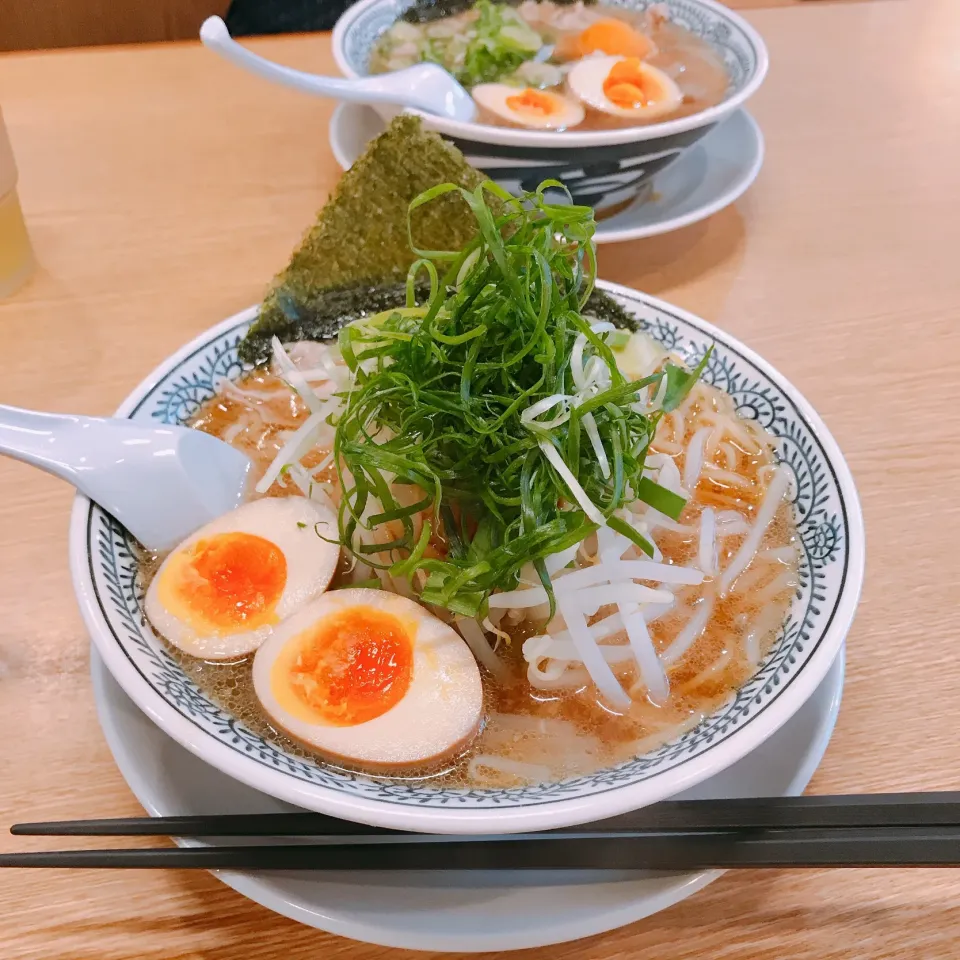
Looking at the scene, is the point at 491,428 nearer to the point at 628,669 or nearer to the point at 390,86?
the point at 628,669

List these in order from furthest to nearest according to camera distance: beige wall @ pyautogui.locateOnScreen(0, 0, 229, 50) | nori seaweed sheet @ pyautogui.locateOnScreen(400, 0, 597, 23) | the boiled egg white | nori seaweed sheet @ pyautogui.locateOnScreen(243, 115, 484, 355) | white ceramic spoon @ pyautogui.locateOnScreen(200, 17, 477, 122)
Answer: beige wall @ pyautogui.locateOnScreen(0, 0, 229, 50) < nori seaweed sheet @ pyautogui.locateOnScreen(400, 0, 597, 23) < the boiled egg white < white ceramic spoon @ pyautogui.locateOnScreen(200, 17, 477, 122) < nori seaweed sheet @ pyautogui.locateOnScreen(243, 115, 484, 355)

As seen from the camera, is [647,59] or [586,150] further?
[647,59]

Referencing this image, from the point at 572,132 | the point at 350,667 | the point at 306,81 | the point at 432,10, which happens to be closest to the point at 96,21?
the point at 432,10

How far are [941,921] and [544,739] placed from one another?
476 millimetres

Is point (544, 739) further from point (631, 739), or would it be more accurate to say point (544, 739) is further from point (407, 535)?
point (407, 535)

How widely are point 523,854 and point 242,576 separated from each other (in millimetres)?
472

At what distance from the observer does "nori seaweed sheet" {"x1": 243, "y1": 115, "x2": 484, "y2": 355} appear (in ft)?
4.24

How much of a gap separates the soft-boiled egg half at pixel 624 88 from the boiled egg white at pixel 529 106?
0.07 metres

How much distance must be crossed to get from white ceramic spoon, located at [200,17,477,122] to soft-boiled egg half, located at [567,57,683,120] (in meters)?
0.37

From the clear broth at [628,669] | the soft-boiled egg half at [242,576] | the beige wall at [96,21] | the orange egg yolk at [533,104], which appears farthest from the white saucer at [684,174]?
the beige wall at [96,21]

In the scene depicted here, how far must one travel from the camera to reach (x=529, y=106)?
2.08 meters

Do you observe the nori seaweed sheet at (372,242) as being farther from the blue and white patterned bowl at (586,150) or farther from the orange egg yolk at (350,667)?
the orange egg yolk at (350,667)

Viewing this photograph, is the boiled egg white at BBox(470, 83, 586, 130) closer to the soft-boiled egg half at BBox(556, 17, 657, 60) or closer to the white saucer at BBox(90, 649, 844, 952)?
the soft-boiled egg half at BBox(556, 17, 657, 60)

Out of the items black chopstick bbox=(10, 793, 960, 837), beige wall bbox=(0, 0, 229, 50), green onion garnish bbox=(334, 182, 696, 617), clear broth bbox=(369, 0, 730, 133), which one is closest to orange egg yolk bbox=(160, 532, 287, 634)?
green onion garnish bbox=(334, 182, 696, 617)
